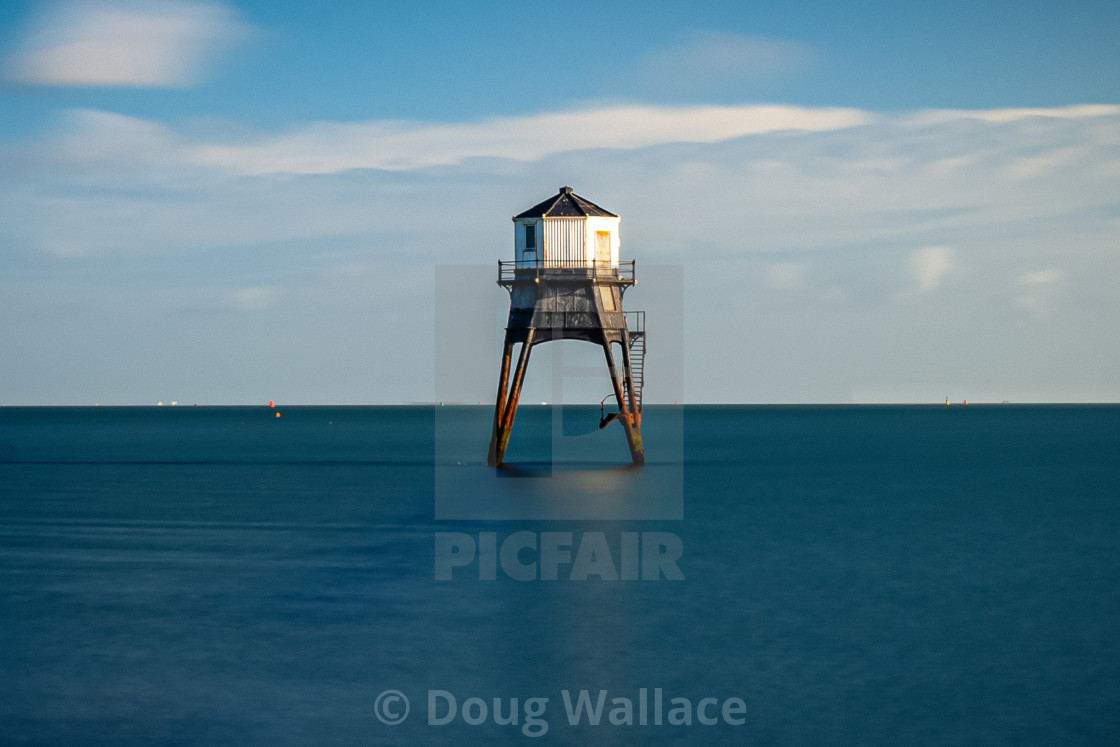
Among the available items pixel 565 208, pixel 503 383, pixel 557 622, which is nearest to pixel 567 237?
pixel 565 208

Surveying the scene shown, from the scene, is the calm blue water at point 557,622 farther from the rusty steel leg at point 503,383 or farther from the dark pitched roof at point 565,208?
the dark pitched roof at point 565,208

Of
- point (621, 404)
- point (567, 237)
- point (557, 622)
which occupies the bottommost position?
point (557, 622)

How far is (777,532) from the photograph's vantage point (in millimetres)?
33594

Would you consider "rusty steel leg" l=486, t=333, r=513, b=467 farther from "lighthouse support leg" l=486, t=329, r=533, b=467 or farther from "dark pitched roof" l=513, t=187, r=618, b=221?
"dark pitched roof" l=513, t=187, r=618, b=221

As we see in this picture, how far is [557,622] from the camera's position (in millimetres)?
20250

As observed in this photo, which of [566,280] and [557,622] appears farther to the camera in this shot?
[566,280]

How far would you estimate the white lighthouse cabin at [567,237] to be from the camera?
4103 centimetres

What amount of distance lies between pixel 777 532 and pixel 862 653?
15.4 metres

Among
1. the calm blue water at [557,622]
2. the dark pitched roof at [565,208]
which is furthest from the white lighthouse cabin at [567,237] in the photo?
the calm blue water at [557,622]

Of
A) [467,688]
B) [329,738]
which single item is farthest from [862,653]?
[329,738]

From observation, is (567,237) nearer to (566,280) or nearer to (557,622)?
(566,280)

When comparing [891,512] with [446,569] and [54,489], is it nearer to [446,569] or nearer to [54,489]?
[446,569]

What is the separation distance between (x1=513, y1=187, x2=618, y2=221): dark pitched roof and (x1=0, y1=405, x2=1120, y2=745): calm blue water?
32.1ft

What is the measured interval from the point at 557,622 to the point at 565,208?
23355 millimetres
